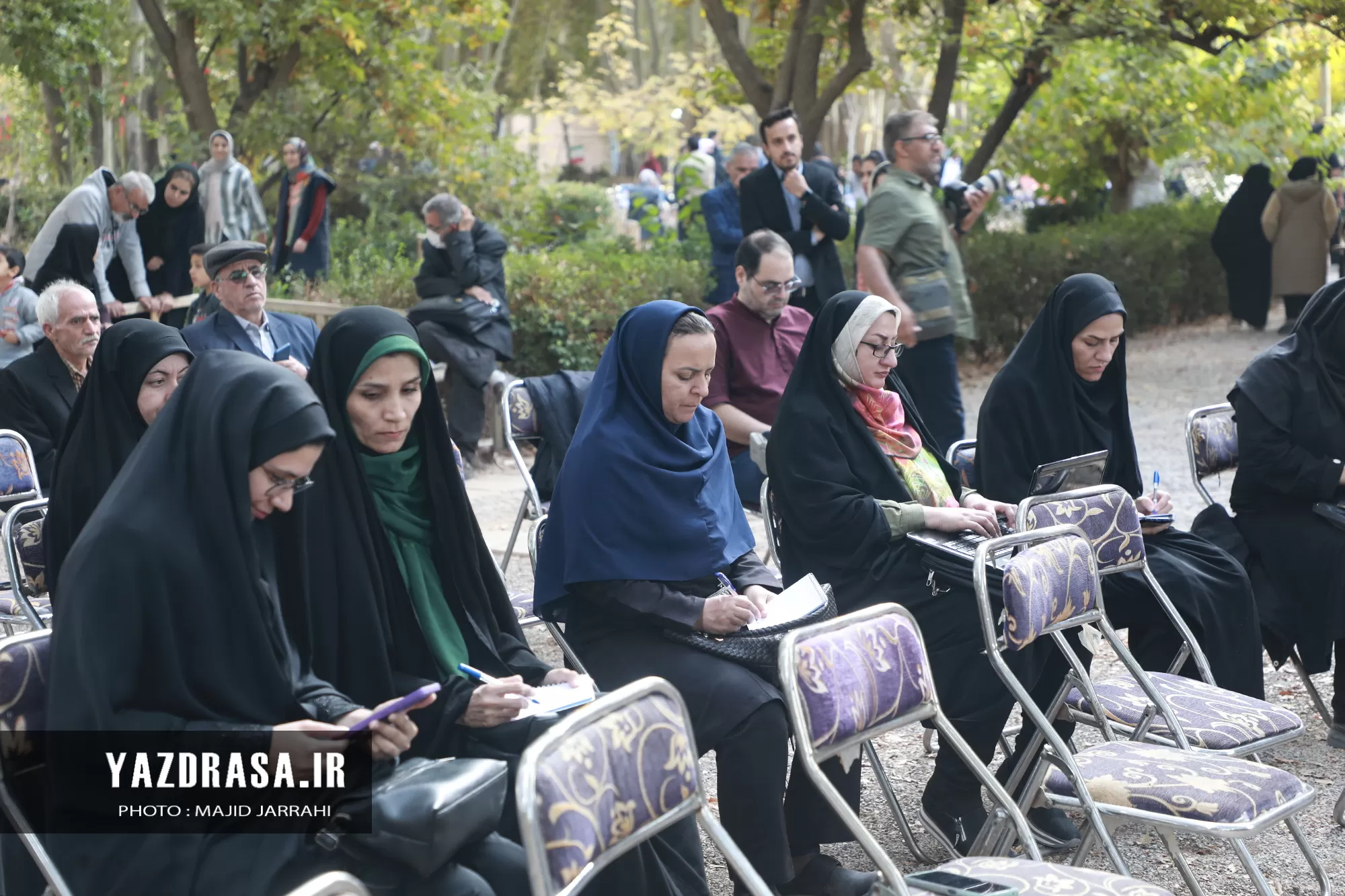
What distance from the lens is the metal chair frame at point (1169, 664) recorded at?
353cm

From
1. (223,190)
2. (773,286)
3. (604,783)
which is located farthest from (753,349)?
(223,190)

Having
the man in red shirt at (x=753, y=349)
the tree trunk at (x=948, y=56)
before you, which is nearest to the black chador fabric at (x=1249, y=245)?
the tree trunk at (x=948, y=56)

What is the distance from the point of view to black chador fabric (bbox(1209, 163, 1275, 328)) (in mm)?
13367

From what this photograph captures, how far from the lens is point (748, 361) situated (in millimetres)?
5695

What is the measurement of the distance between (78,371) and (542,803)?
3833mm

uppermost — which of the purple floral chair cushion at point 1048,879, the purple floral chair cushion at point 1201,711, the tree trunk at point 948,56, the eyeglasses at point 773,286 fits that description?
the tree trunk at point 948,56

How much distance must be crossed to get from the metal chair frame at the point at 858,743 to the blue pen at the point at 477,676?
0.56m

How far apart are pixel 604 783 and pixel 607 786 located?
0.04 feet

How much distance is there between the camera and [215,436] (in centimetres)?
236

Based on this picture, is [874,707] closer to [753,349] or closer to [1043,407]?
[1043,407]

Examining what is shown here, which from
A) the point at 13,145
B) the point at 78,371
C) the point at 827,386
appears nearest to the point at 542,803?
the point at 827,386

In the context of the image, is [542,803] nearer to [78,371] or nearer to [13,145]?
[78,371]

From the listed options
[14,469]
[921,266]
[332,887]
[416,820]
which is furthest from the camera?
[921,266]

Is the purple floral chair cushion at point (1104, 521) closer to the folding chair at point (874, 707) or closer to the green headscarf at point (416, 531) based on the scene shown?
the folding chair at point (874, 707)
